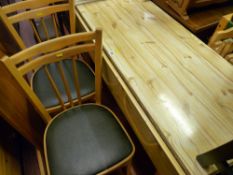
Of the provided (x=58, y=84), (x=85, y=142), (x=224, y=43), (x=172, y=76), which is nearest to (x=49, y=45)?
(x=58, y=84)

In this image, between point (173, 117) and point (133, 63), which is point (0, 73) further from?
point (173, 117)

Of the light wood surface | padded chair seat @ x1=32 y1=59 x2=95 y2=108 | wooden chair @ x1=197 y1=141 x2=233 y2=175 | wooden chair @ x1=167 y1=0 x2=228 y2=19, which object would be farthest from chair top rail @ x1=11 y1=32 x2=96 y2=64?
wooden chair @ x1=167 y1=0 x2=228 y2=19

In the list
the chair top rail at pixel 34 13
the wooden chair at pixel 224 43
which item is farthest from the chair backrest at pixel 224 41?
the chair top rail at pixel 34 13

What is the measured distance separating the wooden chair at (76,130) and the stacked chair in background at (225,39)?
726 millimetres

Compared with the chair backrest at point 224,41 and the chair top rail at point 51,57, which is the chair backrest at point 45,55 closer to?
the chair top rail at point 51,57

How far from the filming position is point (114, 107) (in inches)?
63.4

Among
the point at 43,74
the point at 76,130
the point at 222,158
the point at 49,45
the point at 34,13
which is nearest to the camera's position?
the point at 222,158

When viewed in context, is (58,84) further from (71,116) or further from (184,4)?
(184,4)

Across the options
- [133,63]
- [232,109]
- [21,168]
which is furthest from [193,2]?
[21,168]

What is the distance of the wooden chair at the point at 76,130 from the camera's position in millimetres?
844

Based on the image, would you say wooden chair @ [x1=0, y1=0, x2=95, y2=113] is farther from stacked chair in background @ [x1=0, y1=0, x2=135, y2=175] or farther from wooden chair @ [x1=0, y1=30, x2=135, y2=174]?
wooden chair @ [x1=0, y1=30, x2=135, y2=174]

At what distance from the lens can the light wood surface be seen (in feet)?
2.40

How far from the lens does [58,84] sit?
1.20 meters

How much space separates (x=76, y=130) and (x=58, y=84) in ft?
1.28
